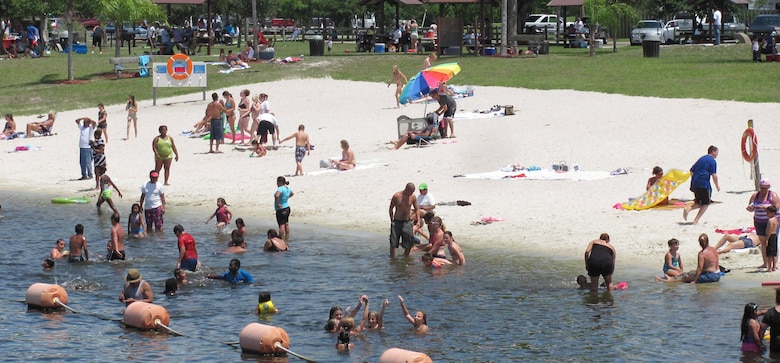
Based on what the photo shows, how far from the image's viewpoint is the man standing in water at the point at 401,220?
856 inches

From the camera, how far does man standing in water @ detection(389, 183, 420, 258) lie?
71.4 feet

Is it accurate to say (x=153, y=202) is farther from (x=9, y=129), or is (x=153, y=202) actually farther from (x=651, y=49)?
(x=651, y=49)

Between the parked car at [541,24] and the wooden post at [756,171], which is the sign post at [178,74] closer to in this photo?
the wooden post at [756,171]

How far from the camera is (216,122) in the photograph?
3375 centimetres

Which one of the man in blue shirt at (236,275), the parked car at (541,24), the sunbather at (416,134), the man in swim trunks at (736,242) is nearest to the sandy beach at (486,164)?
the man in swim trunks at (736,242)

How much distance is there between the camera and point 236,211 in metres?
27.5

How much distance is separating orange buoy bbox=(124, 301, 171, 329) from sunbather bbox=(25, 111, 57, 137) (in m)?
21.7

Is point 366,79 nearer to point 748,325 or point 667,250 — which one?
point 667,250

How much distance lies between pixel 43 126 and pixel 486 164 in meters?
15.8

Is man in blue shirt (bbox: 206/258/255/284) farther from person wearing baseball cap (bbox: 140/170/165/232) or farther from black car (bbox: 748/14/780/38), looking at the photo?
black car (bbox: 748/14/780/38)

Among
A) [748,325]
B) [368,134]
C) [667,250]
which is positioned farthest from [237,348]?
[368,134]

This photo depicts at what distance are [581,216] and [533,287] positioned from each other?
473cm

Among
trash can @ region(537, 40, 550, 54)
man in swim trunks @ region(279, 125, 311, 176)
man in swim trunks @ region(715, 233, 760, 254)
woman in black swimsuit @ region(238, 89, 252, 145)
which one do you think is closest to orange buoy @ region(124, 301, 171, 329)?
man in swim trunks @ region(715, 233, 760, 254)

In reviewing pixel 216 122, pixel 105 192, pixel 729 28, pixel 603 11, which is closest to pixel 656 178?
pixel 105 192
